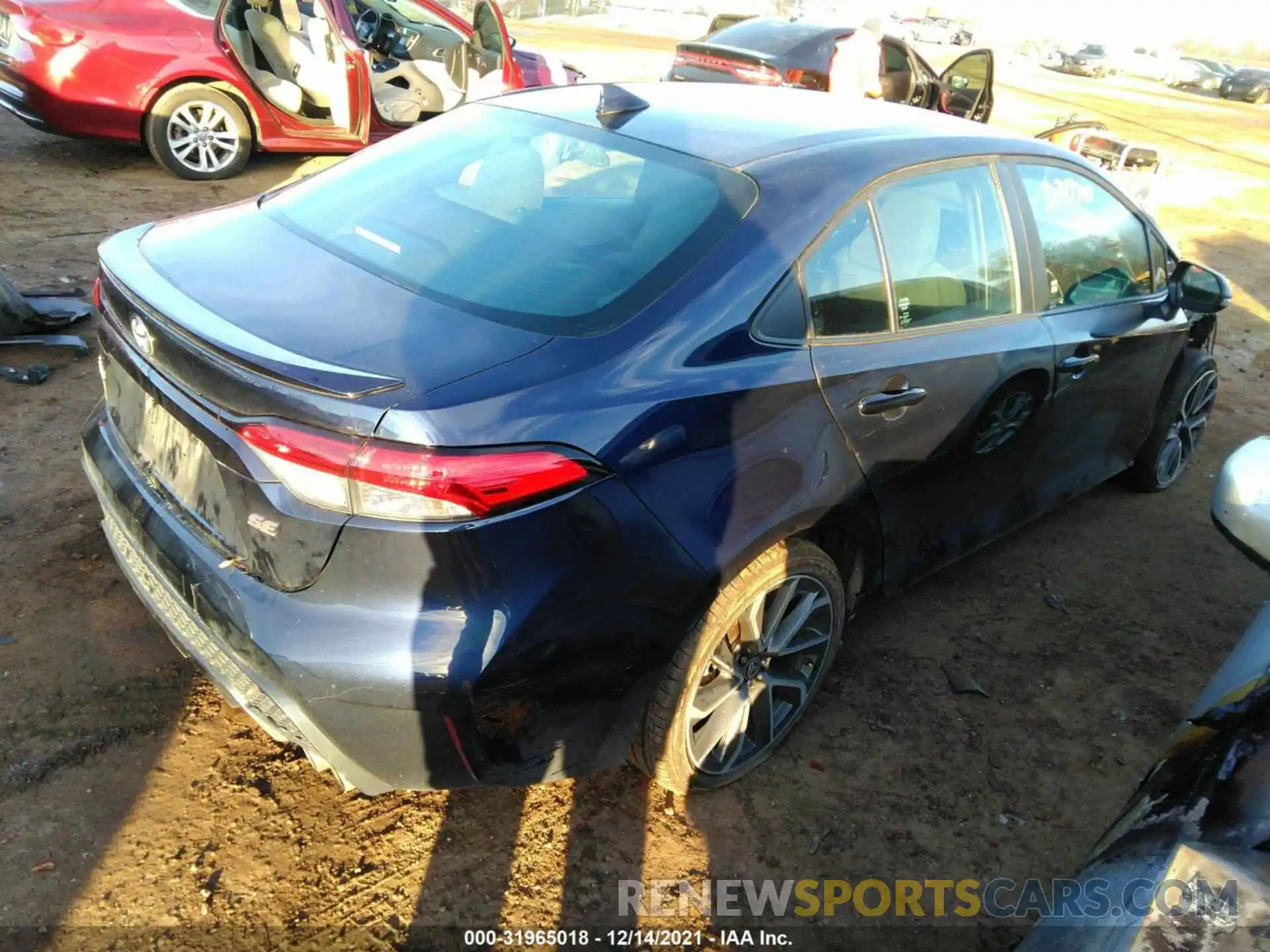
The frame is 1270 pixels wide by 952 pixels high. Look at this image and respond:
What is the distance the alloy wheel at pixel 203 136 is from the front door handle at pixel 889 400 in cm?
672

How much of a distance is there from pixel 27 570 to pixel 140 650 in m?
0.63

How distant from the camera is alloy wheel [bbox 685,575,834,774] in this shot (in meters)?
2.42

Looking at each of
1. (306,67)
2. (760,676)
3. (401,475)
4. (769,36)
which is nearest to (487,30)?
(306,67)

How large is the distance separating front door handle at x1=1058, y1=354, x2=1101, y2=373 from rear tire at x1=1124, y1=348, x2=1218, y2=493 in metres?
1.18

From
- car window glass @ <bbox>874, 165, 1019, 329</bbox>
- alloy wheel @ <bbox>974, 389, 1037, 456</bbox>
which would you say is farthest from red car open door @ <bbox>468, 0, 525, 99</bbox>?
alloy wheel @ <bbox>974, 389, 1037, 456</bbox>

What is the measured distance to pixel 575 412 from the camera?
1.84m

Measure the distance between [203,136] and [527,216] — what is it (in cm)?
607

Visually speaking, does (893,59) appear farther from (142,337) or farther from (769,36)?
(142,337)

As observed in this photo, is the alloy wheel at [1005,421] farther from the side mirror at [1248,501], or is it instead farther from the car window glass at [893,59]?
the car window glass at [893,59]

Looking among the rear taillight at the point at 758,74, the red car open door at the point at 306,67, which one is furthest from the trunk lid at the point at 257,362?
the rear taillight at the point at 758,74

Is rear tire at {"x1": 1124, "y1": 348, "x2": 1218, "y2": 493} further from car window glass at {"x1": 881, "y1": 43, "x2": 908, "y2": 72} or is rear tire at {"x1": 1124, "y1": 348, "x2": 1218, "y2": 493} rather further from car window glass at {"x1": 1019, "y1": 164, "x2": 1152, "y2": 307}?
car window glass at {"x1": 881, "y1": 43, "x2": 908, "y2": 72}

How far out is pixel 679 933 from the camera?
222 centimetres

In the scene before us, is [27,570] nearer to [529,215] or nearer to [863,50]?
[529,215]

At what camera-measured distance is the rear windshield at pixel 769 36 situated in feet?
28.5
